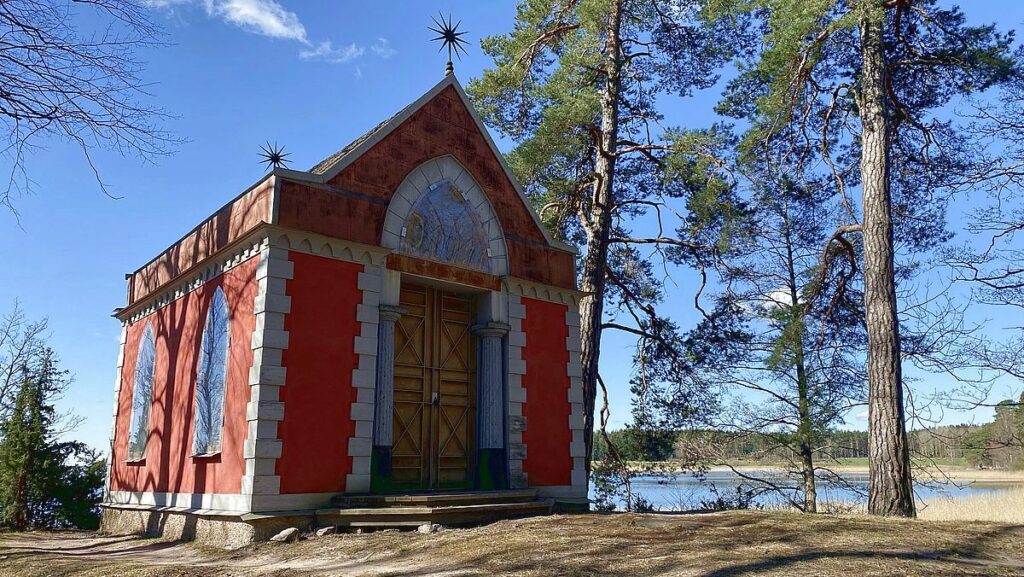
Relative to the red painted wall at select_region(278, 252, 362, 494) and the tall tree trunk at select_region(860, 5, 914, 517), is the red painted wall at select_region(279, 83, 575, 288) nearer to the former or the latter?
the red painted wall at select_region(278, 252, 362, 494)

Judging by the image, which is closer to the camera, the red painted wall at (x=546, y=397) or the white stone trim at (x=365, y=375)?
the white stone trim at (x=365, y=375)

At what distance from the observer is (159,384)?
39.9 feet

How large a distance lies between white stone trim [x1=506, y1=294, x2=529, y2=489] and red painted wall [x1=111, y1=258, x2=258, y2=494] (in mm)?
4183

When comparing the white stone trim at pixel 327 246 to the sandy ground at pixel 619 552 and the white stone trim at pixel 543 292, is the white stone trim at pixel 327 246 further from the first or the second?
the sandy ground at pixel 619 552

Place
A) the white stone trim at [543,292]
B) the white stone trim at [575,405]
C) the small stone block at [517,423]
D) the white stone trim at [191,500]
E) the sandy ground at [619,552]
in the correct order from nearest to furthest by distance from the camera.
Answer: the sandy ground at [619,552]
the white stone trim at [191,500]
the small stone block at [517,423]
the white stone trim at [543,292]
the white stone trim at [575,405]

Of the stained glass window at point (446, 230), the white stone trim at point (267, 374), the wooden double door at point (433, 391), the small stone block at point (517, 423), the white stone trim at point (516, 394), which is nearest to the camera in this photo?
the white stone trim at point (267, 374)

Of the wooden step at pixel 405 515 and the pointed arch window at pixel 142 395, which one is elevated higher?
the pointed arch window at pixel 142 395

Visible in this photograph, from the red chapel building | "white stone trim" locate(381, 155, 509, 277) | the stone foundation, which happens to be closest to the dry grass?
the red chapel building

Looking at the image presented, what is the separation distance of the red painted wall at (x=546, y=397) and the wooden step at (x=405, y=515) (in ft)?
8.53

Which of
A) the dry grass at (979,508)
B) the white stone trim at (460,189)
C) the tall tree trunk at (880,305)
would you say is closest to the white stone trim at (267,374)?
the white stone trim at (460,189)

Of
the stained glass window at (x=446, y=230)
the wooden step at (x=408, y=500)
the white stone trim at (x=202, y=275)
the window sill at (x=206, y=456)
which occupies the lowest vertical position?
the wooden step at (x=408, y=500)

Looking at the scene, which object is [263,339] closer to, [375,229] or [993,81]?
[375,229]

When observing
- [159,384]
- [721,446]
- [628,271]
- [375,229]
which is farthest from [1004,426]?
[159,384]

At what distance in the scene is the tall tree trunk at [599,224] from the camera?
15.8 m
